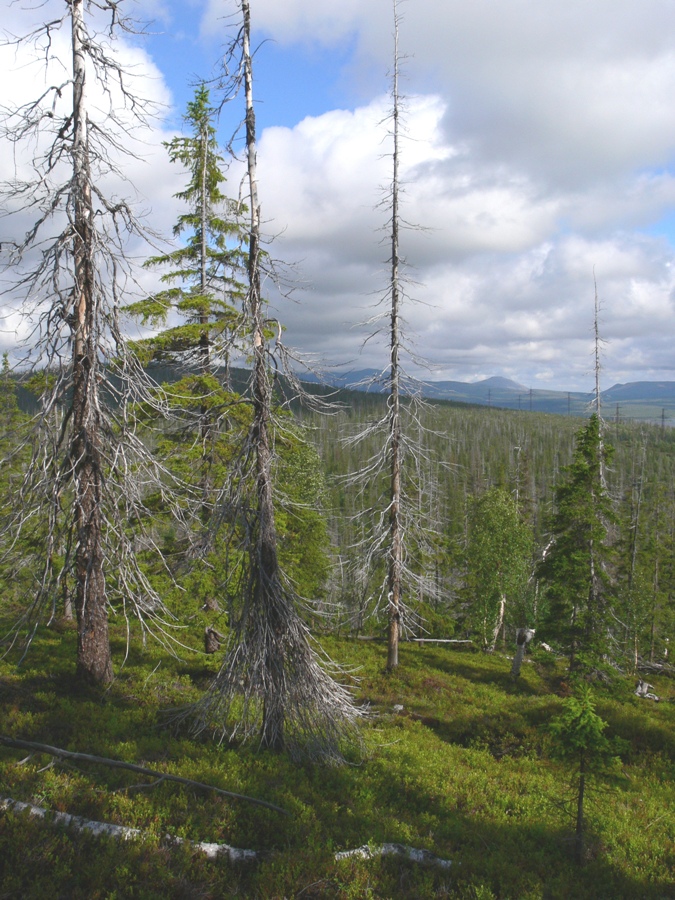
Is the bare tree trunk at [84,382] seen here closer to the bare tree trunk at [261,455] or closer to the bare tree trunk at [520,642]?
the bare tree trunk at [261,455]

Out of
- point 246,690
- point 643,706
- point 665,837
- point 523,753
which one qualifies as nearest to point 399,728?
point 523,753

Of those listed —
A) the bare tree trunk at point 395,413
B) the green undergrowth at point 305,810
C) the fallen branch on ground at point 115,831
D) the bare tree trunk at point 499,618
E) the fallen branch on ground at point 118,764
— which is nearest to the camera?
the green undergrowth at point 305,810

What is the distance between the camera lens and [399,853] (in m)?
6.38

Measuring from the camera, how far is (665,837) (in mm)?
8062

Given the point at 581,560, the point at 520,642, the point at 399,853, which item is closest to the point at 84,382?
the point at 399,853

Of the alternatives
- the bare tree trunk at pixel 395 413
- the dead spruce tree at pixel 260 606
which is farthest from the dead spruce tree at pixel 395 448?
the dead spruce tree at pixel 260 606

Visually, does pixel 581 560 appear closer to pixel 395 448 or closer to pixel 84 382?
pixel 395 448

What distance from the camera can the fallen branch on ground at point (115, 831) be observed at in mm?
5445

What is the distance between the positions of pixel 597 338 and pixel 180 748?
24528 millimetres

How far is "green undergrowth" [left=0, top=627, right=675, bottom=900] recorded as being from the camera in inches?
206

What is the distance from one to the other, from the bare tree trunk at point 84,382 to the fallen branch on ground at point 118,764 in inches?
79.0

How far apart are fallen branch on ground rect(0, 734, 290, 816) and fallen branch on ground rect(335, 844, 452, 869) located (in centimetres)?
105

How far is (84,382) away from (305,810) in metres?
7.19

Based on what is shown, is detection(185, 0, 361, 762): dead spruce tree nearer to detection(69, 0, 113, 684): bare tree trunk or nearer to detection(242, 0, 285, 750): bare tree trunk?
detection(242, 0, 285, 750): bare tree trunk
